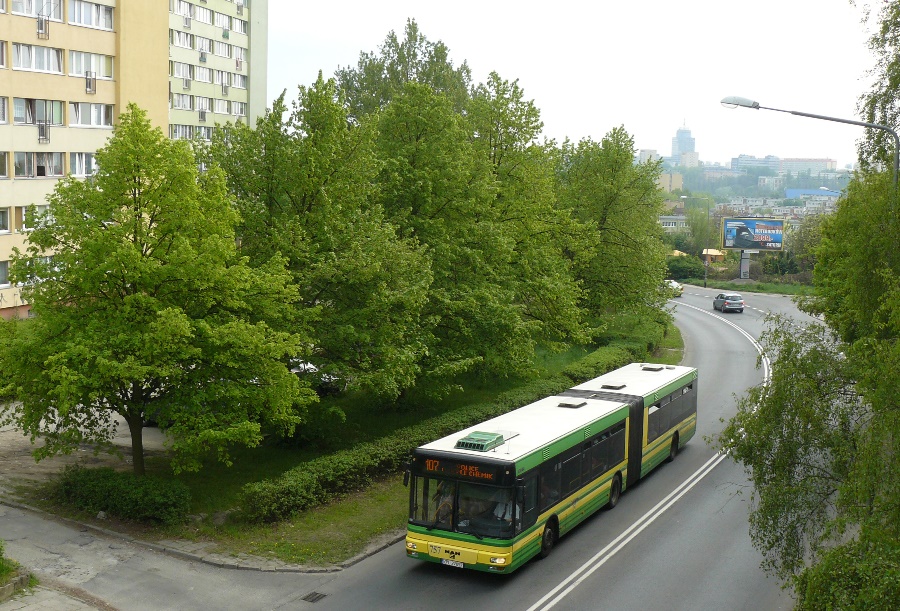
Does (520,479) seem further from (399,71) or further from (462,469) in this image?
(399,71)

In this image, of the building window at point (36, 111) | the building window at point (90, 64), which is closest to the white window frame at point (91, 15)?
the building window at point (90, 64)

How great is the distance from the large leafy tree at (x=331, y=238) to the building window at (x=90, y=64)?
20.2m

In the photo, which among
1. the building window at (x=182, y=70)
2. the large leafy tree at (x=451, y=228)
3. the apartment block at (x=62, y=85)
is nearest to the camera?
the large leafy tree at (x=451, y=228)

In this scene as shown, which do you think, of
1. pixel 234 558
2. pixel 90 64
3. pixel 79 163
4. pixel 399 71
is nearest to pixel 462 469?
pixel 234 558

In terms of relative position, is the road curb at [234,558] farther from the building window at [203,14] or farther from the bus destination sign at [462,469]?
the building window at [203,14]

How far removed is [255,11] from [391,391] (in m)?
51.8

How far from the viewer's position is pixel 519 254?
31.4m

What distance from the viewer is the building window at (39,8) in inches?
1457

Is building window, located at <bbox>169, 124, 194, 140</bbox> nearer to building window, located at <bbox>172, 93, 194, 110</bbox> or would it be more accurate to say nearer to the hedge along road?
building window, located at <bbox>172, 93, 194, 110</bbox>

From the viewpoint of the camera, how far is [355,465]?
20406 mm

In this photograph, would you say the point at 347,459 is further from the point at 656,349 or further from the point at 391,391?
the point at 656,349

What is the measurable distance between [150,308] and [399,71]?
44.7 metres

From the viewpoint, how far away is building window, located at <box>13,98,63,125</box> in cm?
3762

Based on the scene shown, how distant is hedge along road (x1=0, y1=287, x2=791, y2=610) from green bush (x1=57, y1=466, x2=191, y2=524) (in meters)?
0.72
